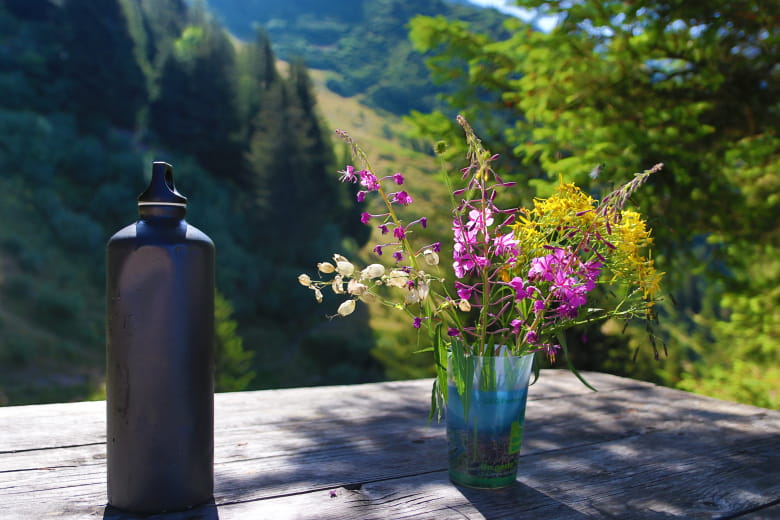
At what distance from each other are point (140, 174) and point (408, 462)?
20.0 metres

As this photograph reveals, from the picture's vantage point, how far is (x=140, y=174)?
19.3 m

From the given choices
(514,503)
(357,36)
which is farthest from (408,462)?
(357,36)

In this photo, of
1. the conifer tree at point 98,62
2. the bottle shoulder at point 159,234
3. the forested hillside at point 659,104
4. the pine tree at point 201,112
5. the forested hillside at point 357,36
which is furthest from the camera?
the forested hillside at point 357,36

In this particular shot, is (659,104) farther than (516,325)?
Yes

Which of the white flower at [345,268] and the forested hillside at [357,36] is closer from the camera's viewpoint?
the white flower at [345,268]

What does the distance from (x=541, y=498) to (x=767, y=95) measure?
12.2 feet

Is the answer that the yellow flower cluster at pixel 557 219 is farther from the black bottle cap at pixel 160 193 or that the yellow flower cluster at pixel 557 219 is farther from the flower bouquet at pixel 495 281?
the black bottle cap at pixel 160 193

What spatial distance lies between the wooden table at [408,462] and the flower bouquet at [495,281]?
147 millimetres

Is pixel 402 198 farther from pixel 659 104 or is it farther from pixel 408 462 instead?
pixel 659 104

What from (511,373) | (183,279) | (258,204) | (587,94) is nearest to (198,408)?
(183,279)

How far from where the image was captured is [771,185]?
440cm

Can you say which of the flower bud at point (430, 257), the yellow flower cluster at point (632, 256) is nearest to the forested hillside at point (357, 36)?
the yellow flower cluster at point (632, 256)

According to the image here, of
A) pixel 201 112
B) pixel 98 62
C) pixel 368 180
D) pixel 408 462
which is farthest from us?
pixel 201 112

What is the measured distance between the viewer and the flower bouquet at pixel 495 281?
990 millimetres
